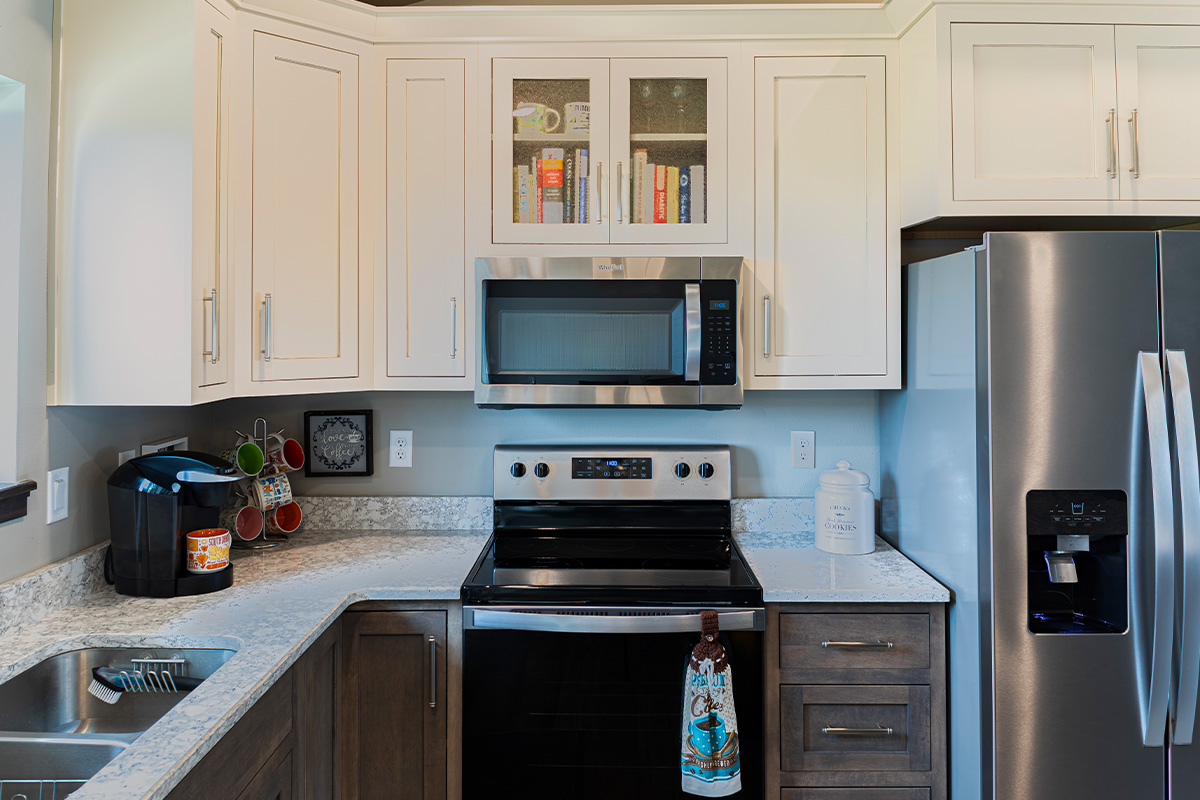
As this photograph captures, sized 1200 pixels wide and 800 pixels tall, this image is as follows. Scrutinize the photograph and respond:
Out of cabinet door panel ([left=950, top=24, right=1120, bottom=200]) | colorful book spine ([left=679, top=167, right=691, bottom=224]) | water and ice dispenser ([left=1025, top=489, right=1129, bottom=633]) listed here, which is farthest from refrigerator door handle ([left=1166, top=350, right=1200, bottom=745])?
colorful book spine ([left=679, top=167, right=691, bottom=224])

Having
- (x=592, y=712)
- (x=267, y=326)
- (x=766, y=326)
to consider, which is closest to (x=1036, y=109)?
(x=766, y=326)

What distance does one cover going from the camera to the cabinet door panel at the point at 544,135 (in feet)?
6.39

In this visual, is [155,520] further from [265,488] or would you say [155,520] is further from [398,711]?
[398,711]

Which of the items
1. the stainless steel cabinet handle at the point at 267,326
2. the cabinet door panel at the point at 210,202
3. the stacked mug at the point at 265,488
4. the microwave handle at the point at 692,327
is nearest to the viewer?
the cabinet door panel at the point at 210,202

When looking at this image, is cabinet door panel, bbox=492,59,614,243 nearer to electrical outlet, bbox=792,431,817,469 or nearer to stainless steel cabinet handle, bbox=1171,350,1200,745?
electrical outlet, bbox=792,431,817,469

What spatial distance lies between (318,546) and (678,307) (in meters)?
1.18

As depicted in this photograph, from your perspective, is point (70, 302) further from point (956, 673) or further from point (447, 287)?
point (956, 673)

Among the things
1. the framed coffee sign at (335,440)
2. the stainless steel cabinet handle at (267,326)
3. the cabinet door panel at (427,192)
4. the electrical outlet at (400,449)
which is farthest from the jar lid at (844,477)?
the stainless steel cabinet handle at (267,326)

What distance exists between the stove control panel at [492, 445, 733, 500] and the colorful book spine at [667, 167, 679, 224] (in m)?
0.66

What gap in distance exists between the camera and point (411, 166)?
1.96m

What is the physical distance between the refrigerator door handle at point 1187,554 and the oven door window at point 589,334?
105cm

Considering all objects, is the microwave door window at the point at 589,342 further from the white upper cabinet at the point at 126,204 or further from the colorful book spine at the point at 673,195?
the white upper cabinet at the point at 126,204

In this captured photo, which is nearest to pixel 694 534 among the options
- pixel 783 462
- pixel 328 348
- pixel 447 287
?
pixel 783 462

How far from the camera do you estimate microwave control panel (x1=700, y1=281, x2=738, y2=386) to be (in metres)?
1.92
